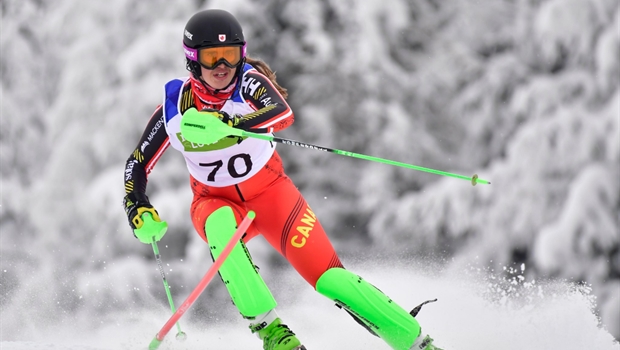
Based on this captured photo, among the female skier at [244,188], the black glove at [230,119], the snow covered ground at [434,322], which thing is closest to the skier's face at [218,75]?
the female skier at [244,188]

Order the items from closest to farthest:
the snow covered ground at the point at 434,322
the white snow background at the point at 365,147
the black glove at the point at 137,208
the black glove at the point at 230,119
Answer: the black glove at the point at 230,119 → the black glove at the point at 137,208 → the snow covered ground at the point at 434,322 → the white snow background at the point at 365,147

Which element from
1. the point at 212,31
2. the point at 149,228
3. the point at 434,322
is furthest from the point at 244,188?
the point at 434,322

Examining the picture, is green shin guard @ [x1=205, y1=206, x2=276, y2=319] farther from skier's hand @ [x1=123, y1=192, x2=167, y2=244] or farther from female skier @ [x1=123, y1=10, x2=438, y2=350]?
skier's hand @ [x1=123, y1=192, x2=167, y2=244]

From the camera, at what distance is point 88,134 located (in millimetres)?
8617

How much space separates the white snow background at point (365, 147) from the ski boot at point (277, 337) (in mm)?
3251

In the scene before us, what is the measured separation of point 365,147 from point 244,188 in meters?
5.21

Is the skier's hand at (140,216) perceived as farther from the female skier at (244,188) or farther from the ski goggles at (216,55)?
the ski goggles at (216,55)

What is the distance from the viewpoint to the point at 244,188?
362 centimetres

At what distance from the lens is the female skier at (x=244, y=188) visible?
319cm

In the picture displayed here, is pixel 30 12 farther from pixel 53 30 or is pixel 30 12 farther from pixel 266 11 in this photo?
pixel 266 11

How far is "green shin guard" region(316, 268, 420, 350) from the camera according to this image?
3221 mm

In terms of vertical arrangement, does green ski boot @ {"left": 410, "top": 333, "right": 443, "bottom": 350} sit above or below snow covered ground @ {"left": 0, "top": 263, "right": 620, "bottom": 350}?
below

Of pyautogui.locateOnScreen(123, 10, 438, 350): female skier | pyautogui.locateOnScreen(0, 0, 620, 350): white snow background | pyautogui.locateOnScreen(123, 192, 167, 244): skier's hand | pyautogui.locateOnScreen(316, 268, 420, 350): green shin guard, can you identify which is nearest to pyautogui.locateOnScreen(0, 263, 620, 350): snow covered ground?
pyautogui.locateOnScreen(0, 0, 620, 350): white snow background

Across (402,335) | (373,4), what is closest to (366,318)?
(402,335)
